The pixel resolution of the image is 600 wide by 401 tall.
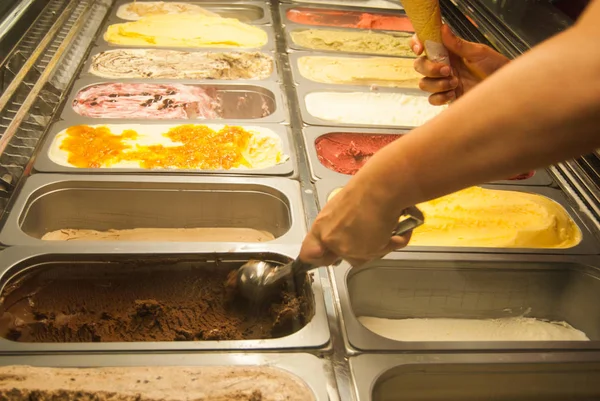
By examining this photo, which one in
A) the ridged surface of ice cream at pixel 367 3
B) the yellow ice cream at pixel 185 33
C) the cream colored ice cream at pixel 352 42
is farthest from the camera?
the ridged surface of ice cream at pixel 367 3

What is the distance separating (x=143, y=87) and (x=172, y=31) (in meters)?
0.76

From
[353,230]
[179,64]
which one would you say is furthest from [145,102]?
[353,230]

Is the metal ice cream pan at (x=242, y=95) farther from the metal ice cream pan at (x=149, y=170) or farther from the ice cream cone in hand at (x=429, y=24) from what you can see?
the ice cream cone in hand at (x=429, y=24)

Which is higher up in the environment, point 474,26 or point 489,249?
point 474,26

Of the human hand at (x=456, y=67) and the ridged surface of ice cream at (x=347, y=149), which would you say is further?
the ridged surface of ice cream at (x=347, y=149)

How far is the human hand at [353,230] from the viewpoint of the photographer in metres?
1.01

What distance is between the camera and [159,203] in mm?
1905

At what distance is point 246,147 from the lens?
212 cm

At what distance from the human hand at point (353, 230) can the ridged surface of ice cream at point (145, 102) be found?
1.34 m

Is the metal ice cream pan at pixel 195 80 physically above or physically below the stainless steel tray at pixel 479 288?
above

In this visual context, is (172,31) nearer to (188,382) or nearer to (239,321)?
(239,321)

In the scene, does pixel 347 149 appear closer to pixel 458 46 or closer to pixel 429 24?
pixel 458 46

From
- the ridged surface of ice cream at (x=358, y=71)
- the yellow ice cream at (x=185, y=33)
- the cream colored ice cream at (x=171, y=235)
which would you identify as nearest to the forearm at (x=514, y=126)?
the cream colored ice cream at (x=171, y=235)

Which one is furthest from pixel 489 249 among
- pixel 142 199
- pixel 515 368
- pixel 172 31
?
pixel 172 31
